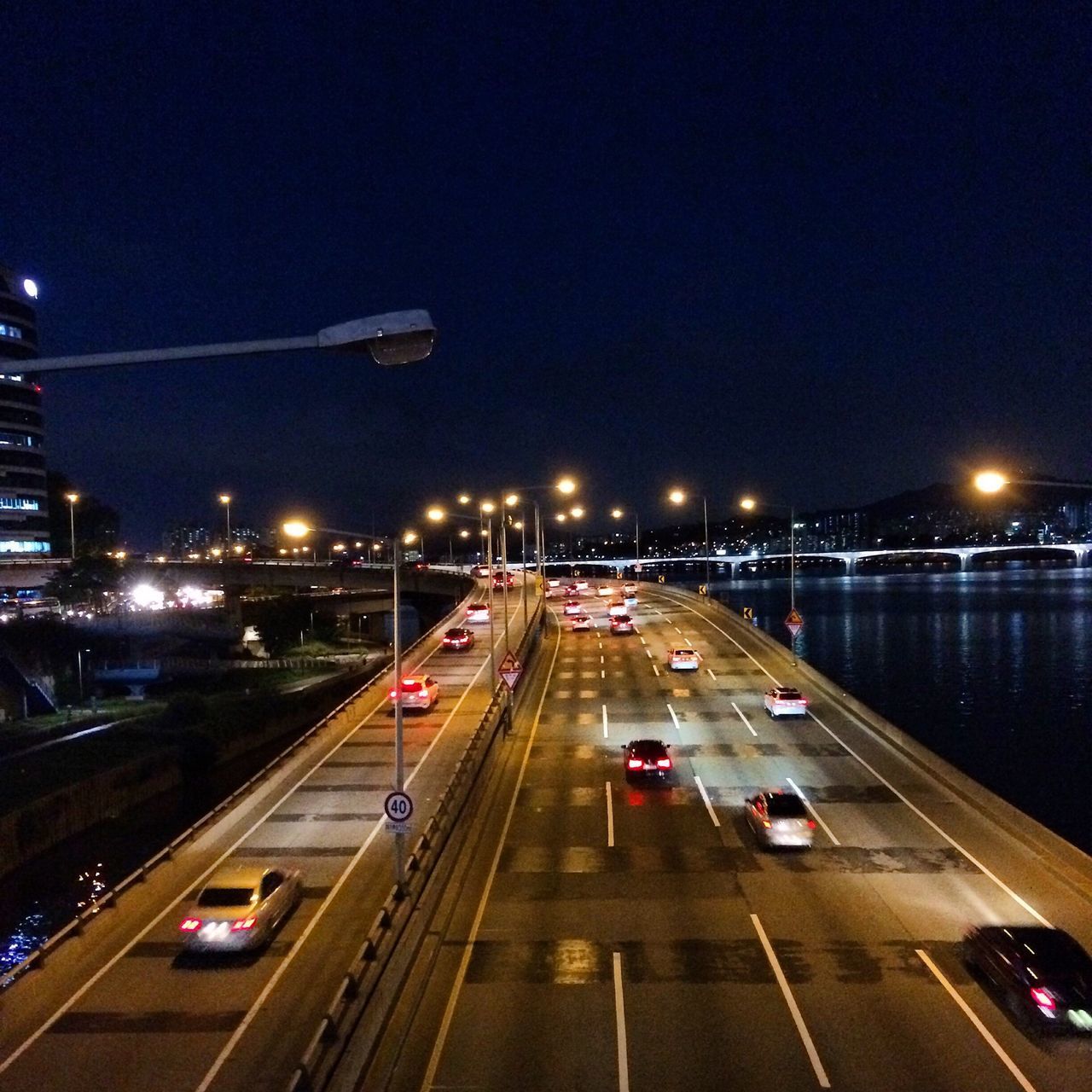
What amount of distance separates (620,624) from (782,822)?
48197 millimetres

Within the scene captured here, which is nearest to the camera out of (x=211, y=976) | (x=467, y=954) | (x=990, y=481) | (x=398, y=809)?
(x=990, y=481)

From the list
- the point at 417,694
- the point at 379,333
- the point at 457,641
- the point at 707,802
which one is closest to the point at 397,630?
the point at 707,802

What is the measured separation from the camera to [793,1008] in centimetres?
1538

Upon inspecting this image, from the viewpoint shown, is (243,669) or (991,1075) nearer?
(991,1075)

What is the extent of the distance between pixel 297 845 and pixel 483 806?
5290 millimetres

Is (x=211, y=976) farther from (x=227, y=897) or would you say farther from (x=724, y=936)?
(x=724, y=936)

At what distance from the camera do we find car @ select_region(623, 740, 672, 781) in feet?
104

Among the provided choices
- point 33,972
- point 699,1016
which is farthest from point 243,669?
point 699,1016

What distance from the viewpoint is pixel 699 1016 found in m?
15.0

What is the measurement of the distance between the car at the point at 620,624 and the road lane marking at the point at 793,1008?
5222 centimetres

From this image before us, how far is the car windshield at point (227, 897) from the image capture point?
18391mm

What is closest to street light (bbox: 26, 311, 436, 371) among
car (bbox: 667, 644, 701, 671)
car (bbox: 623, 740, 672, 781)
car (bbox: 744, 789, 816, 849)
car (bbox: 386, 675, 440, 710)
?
car (bbox: 744, 789, 816, 849)

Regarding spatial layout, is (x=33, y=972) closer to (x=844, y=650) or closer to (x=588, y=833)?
(x=588, y=833)

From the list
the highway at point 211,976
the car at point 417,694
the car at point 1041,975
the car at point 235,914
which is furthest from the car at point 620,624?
the car at point 1041,975
